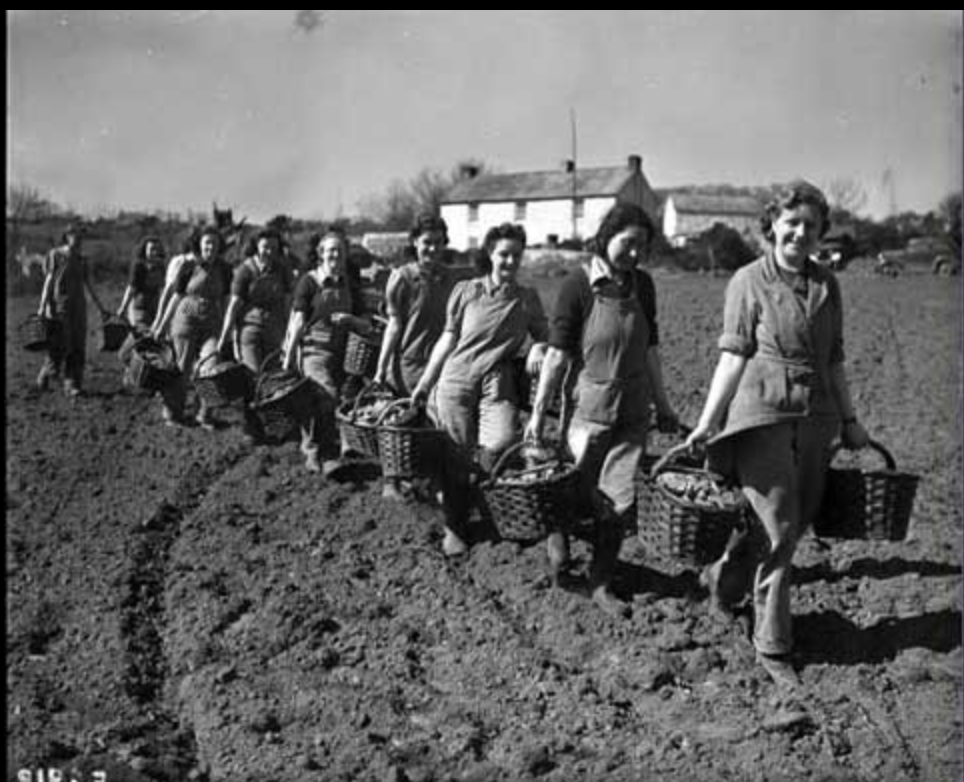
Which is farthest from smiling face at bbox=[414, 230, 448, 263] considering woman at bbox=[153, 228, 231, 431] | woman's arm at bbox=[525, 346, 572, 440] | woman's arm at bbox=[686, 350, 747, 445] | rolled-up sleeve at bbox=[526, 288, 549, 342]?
woman at bbox=[153, 228, 231, 431]

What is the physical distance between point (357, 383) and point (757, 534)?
3354 mm

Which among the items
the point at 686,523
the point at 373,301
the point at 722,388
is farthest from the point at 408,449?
the point at 373,301

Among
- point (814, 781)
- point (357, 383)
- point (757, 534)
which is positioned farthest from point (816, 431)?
point (357, 383)

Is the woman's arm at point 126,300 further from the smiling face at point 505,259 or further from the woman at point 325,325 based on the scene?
the smiling face at point 505,259

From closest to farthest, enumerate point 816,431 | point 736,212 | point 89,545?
point 816,431 < point 89,545 < point 736,212

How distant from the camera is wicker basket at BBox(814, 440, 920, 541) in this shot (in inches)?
154

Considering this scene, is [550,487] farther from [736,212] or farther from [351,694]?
[736,212]

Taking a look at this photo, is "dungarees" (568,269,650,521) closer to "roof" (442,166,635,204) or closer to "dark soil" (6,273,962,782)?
"dark soil" (6,273,962,782)

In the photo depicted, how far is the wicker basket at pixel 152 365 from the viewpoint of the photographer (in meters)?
7.75

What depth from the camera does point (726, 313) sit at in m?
3.89

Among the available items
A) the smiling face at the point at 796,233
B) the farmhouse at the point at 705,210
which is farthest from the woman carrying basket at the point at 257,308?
the farmhouse at the point at 705,210

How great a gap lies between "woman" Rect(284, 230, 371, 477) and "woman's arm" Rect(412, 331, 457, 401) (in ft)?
4.80

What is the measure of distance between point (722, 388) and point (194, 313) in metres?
5.22

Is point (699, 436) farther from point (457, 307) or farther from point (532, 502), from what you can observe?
point (457, 307)
